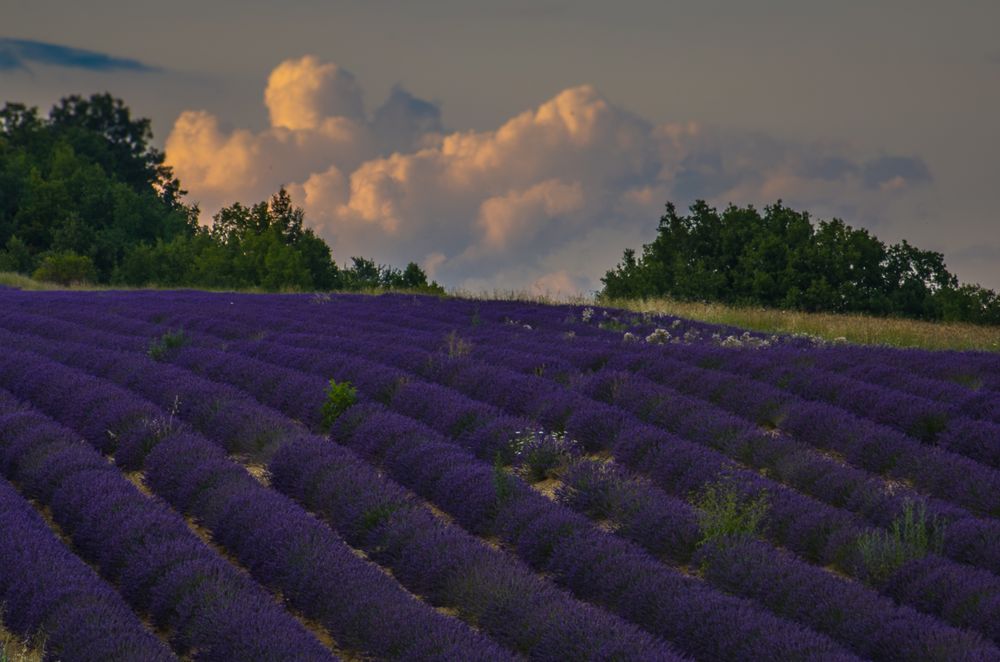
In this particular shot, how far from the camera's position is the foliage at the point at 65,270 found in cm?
4574

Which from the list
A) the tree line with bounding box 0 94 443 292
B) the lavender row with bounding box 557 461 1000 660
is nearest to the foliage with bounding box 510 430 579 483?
the lavender row with bounding box 557 461 1000 660

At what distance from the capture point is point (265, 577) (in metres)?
7.88

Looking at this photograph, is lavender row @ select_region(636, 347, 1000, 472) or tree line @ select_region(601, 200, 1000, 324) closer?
lavender row @ select_region(636, 347, 1000, 472)

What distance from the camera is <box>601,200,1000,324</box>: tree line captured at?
1478 inches

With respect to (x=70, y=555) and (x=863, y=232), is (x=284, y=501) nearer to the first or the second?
(x=70, y=555)

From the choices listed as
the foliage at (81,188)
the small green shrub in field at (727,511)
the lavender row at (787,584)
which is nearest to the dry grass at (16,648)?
the lavender row at (787,584)

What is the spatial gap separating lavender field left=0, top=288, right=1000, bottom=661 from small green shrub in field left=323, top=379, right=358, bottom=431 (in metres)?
0.03

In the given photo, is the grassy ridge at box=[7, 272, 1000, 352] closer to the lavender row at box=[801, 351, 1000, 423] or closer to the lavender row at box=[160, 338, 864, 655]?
the lavender row at box=[801, 351, 1000, 423]

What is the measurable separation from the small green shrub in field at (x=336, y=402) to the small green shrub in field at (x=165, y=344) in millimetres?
3966

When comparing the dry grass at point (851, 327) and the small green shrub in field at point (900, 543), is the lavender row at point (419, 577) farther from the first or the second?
the dry grass at point (851, 327)

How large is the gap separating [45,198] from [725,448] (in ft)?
184

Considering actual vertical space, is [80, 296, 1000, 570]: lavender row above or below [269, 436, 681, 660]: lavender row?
above

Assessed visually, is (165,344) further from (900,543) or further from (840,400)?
(900,543)

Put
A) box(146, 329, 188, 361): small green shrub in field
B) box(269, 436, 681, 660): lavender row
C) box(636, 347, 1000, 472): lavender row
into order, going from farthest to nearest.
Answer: box(146, 329, 188, 361): small green shrub in field, box(636, 347, 1000, 472): lavender row, box(269, 436, 681, 660): lavender row
